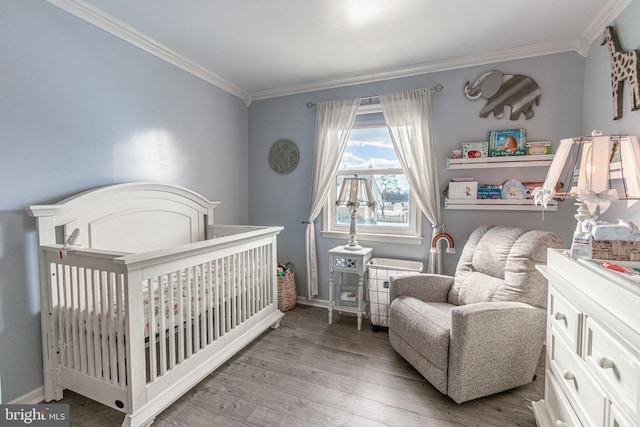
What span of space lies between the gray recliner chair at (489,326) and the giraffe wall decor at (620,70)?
2.75 ft

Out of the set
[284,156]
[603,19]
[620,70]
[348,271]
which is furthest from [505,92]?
[284,156]

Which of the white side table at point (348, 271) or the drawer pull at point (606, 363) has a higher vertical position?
the drawer pull at point (606, 363)

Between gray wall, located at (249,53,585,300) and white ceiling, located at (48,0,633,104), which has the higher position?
white ceiling, located at (48,0,633,104)

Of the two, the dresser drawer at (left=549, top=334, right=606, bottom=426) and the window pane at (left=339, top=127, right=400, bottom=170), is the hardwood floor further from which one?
the window pane at (left=339, top=127, right=400, bottom=170)

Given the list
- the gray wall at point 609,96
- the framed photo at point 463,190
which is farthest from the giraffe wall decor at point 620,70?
the framed photo at point 463,190

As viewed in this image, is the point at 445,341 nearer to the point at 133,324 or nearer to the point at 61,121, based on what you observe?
the point at 133,324

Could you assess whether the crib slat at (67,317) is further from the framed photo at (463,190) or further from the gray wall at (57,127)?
the framed photo at (463,190)

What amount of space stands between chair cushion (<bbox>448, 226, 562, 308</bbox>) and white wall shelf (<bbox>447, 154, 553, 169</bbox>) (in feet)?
1.77

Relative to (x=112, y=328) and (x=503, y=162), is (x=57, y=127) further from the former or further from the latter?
(x=503, y=162)

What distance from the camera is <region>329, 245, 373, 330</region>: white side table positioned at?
2.49 meters

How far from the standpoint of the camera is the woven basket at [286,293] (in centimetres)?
287

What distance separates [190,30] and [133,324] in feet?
6.54

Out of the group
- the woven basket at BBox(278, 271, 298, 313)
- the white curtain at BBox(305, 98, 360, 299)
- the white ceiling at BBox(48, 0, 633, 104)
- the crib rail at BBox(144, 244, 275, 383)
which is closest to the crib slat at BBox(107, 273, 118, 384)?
the crib rail at BBox(144, 244, 275, 383)

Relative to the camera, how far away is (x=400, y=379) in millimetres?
1813
